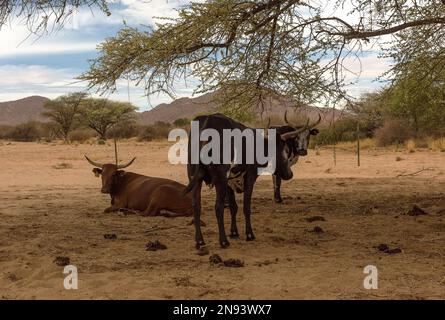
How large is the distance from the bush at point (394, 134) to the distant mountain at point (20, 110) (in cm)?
9333

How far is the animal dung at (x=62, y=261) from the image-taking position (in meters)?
5.80

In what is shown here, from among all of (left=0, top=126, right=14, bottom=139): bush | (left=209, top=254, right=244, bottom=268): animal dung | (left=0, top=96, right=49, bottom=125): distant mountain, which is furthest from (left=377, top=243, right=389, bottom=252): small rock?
(left=0, top=96, right=49, bottom=125): distant mountain

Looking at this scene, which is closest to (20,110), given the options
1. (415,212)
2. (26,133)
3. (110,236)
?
(26,133)

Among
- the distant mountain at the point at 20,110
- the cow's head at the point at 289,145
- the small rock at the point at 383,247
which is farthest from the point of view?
the distant mountain at the point at 20,110

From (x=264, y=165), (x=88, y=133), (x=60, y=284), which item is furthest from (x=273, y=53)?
(x=88, y=133)

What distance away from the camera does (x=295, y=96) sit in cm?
962

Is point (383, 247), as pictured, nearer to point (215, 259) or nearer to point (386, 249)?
point (386, 249)

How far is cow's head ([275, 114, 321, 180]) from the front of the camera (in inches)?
327

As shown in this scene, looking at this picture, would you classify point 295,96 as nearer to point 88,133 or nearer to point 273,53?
point 273,53

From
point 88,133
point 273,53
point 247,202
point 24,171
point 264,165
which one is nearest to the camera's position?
point 247,202

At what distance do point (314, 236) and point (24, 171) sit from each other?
1482 cm

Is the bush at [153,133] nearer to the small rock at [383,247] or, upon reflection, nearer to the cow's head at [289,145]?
the cow's head at [289,145]

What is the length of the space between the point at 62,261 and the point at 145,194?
3.61 metres

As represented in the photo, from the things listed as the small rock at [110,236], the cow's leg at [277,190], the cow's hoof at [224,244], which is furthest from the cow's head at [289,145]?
the small rock at [110,236]
